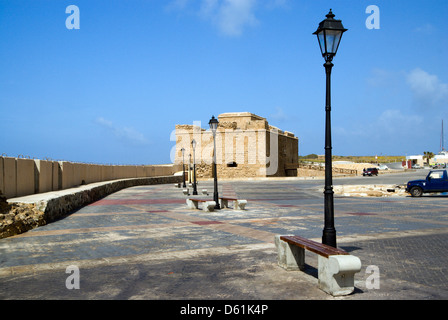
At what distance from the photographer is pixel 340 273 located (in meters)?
4.97

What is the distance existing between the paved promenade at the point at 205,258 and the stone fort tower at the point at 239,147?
139 feet

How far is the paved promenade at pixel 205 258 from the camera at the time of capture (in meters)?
5.27

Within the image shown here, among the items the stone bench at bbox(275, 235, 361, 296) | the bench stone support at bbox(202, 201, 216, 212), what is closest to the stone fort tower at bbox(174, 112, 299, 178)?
the bench stone support at bbox(202, 201, 216, 212)

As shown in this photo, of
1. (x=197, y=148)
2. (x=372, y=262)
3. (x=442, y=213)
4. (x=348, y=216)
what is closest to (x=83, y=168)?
(x=348, y=216)

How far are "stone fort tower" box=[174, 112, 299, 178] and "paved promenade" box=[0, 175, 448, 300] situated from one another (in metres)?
42.3

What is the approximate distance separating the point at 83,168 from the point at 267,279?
→ 22.2m

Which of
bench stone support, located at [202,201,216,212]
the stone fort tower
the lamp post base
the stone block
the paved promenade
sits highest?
the stone fort tower

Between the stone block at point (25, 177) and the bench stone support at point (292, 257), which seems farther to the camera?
the stone block at point (25, 177)

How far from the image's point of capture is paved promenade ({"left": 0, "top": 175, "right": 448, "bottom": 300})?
5273mm

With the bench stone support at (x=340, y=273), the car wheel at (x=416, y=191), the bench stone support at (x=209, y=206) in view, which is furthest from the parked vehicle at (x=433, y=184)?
the bench stone support at (x=340, y=273)

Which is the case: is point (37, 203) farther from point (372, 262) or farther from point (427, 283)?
A: point (427, 283)

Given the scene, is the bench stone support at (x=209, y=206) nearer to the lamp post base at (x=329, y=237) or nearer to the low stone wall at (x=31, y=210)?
the low stone wall at (x=31, y=210)

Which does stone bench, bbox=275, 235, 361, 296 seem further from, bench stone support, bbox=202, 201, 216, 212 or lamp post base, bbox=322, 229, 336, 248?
bench stone support, bbox=202, 201, 216, 212

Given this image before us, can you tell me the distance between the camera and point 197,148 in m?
59.2
